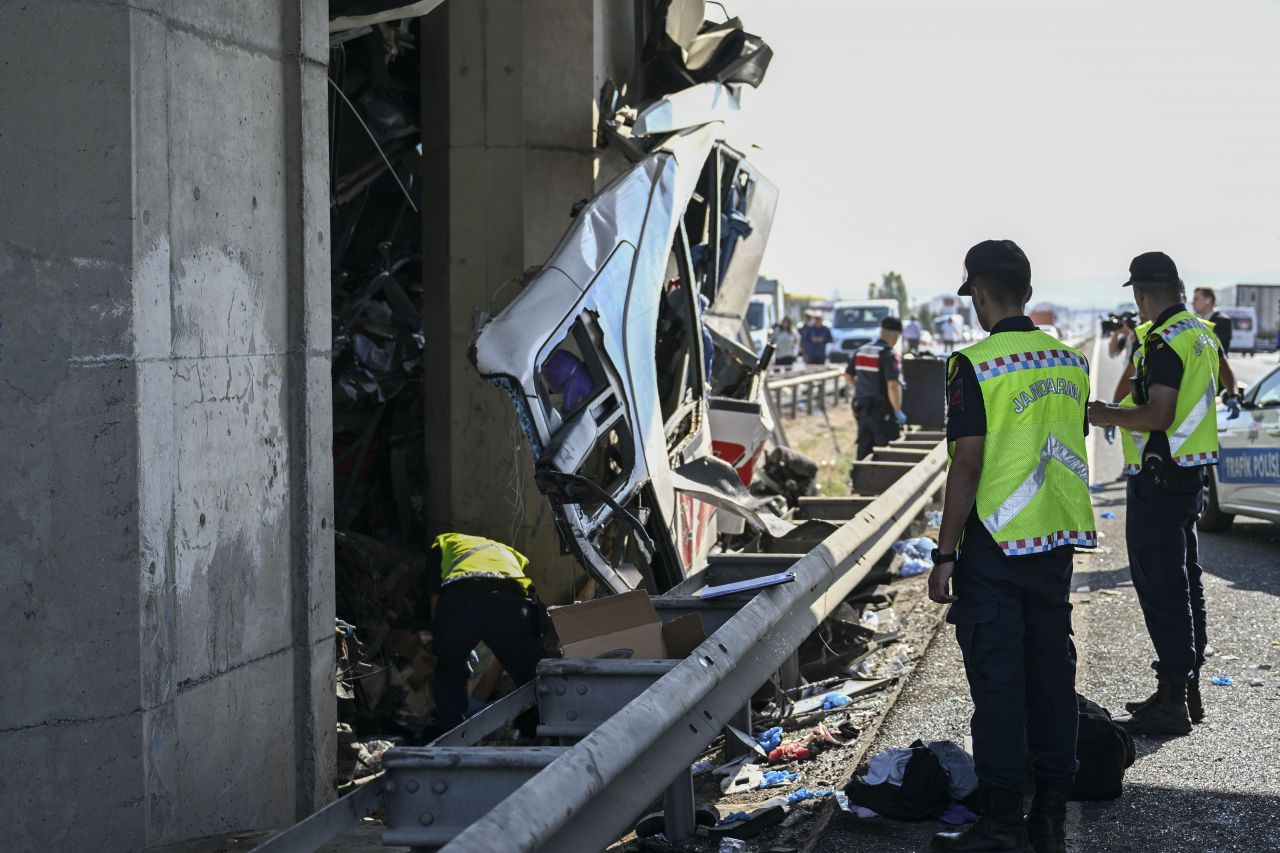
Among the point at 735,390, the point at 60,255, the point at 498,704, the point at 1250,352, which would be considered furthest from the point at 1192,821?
the point at 1250,352

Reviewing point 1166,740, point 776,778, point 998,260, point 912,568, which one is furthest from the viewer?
point 912,568

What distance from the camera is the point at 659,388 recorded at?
351 inches

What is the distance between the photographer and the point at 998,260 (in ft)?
16.2

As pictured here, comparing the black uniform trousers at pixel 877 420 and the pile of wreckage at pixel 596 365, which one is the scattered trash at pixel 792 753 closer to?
the pile of wreckage at pixel 596 365

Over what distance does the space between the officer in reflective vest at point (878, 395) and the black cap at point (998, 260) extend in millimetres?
9168

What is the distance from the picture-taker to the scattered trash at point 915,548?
36.9 feet

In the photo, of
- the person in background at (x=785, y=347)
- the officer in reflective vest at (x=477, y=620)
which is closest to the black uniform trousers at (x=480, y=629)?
the officer in reflective vest at (x=477, y=620)

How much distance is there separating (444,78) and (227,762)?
528cm

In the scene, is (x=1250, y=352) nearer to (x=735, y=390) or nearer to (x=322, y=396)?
(x=735, y=390)

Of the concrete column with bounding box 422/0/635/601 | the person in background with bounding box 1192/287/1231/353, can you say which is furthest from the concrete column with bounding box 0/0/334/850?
the person in background with bounding box 1192/287/1231/353

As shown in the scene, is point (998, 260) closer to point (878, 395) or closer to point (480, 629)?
point (480, 629)

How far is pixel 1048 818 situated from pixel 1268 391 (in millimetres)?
8469

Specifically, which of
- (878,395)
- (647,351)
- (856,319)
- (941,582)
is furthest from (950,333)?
(941,582)

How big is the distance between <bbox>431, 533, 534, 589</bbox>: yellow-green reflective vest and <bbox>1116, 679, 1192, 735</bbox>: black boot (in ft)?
9.68
